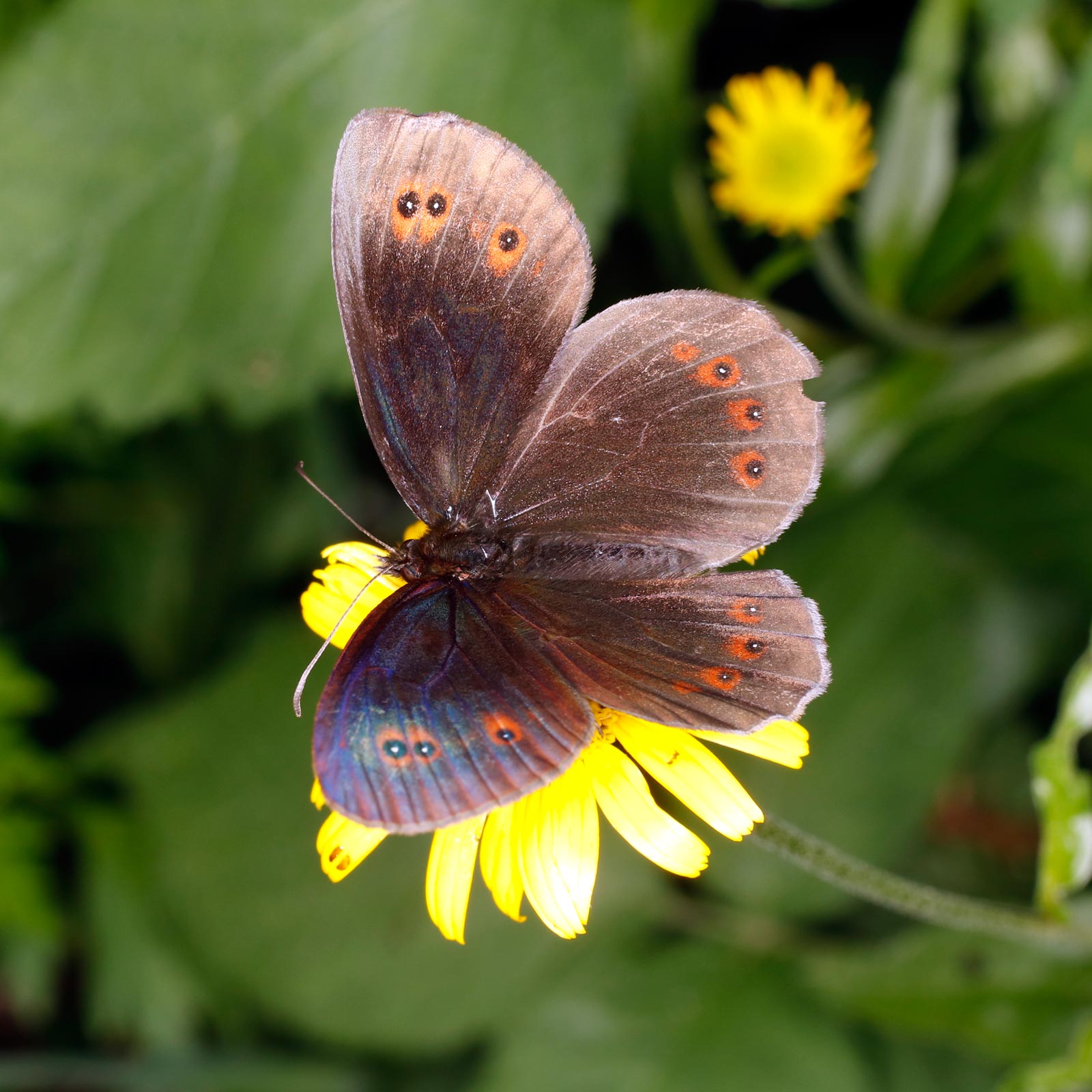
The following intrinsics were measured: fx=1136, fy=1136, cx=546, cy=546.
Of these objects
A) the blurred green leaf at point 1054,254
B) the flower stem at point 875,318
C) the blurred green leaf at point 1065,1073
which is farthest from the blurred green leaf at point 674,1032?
the blurred green leaf at point 1054,254

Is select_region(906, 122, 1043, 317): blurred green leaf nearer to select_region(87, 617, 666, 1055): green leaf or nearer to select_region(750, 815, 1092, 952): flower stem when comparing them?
select_region(750, 815, 1092, 952): flower stem

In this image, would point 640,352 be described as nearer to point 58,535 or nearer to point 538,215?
point 538,215

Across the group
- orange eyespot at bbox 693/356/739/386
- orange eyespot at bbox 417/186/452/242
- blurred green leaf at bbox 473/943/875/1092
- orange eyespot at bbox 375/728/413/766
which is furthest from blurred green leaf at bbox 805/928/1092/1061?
orange eyespot at bbox 417/186/452/242

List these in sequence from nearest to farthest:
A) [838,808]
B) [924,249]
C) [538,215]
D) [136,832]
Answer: [538,215]
[924,249]
[838,808]
[136,832]

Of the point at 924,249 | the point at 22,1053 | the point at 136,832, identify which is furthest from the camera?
the point at 22,1053

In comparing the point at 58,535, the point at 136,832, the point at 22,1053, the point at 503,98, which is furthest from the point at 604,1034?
the point at 503,98

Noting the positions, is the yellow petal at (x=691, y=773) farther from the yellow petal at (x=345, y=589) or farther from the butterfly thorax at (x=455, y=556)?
the yellow petal at (x=345, y=589)
